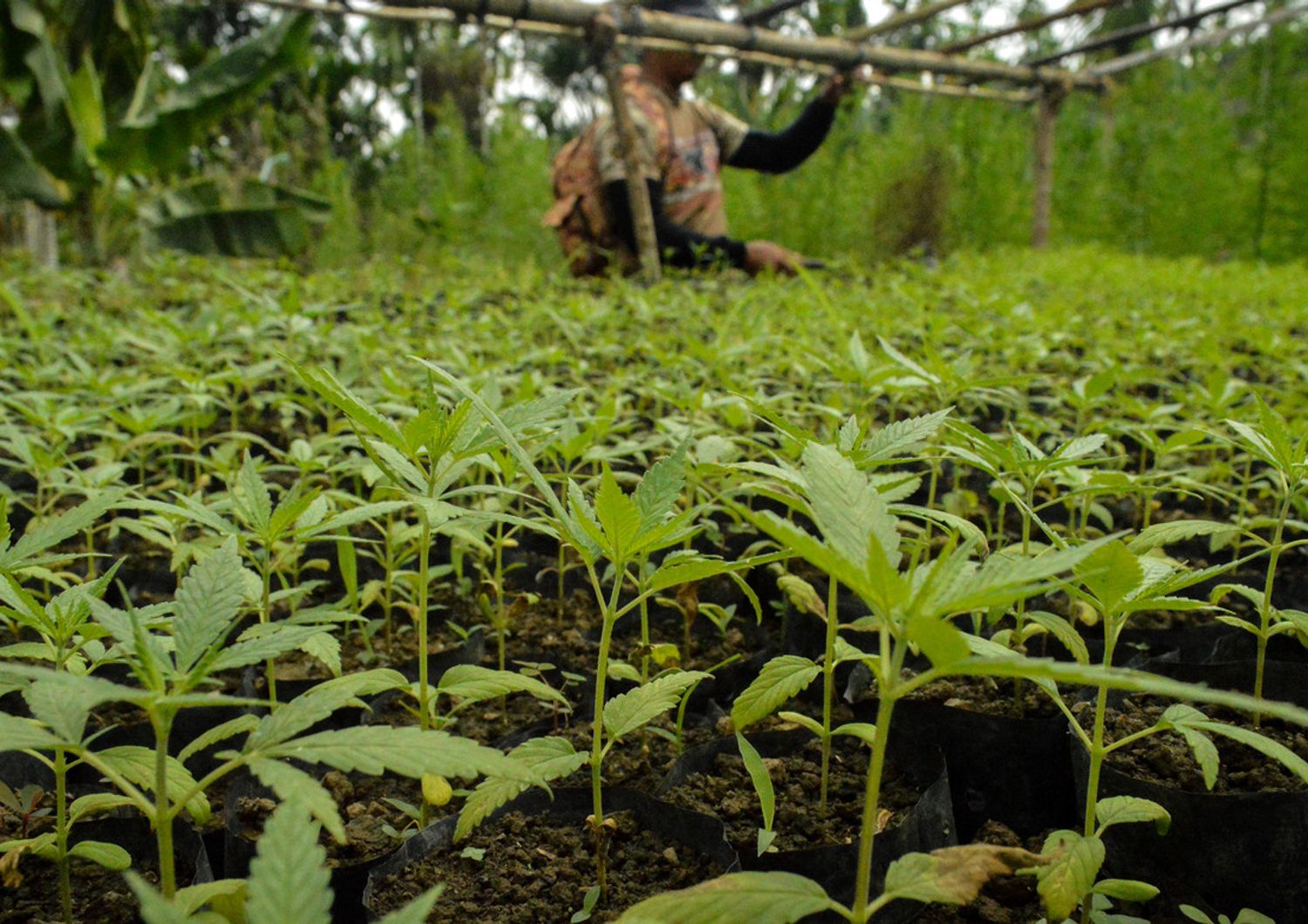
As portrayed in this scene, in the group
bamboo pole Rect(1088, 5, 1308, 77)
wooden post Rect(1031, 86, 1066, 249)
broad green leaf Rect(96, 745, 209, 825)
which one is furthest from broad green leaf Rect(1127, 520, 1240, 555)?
wooden post Rect(1031, 86, 1066, 249)

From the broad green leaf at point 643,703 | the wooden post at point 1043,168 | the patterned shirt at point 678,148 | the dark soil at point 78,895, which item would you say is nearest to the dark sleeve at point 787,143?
the patterned shirt at point 678,148

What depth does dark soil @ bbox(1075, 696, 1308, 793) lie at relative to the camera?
3.76 feet

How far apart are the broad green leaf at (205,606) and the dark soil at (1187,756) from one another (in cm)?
98

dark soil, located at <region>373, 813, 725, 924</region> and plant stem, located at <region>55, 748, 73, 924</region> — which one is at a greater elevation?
plant stem, located at <region>55, 748, 73, 924</region>

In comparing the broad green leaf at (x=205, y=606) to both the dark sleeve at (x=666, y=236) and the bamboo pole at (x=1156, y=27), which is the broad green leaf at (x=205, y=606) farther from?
the bamboo pole at (x=1156, y=27)

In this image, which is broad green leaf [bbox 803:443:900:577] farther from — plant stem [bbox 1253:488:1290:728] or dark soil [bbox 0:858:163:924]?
dark soil [bbox 0:858:163:924]

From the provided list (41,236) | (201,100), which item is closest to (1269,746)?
(201,100)

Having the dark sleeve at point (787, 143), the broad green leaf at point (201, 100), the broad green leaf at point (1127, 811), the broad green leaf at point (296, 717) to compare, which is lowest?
the broad green leaf at point (1127, 811)

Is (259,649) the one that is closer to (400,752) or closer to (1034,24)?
(400,752)

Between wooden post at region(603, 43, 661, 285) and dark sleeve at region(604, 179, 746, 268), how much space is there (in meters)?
0.73

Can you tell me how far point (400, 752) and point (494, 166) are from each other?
10.1 m

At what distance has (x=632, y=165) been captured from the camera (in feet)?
19.4

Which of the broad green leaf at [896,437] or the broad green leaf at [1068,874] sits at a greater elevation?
the broad green leaf at [896,437]

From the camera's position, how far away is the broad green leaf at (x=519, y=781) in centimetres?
90
